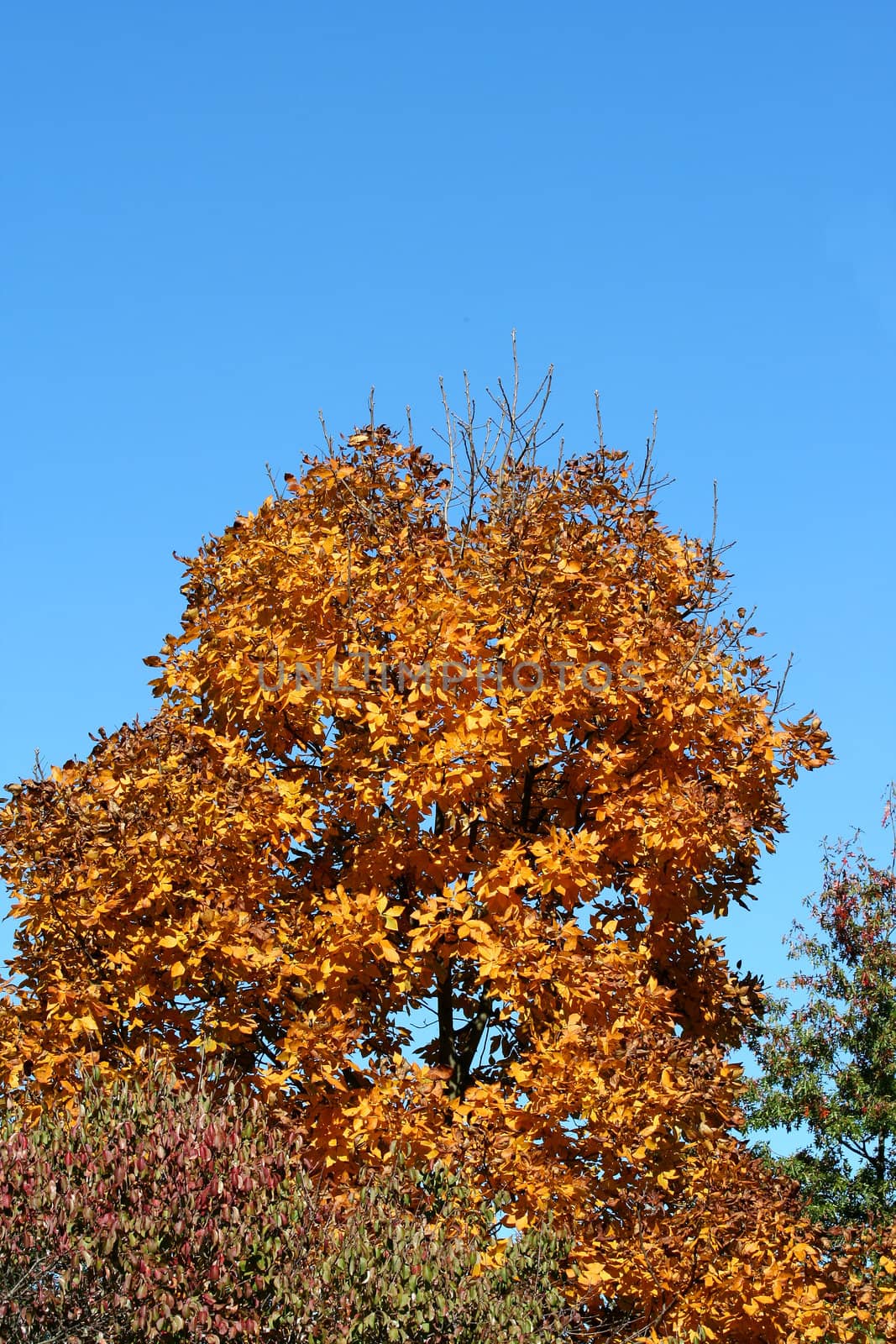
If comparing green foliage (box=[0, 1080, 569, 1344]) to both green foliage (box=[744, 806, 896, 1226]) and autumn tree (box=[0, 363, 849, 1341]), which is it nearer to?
autumn tree (box=[0, 363, 849, 1341])

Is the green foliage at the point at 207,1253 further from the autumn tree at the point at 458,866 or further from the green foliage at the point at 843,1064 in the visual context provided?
the green foliage at the point at 843,1064

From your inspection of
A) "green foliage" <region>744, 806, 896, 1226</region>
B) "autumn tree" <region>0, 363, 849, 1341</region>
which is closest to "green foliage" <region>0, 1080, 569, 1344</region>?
"autumn tree" <region>0, 363, 849, 1341</region>

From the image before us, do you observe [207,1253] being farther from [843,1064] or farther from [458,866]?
[843,1064]

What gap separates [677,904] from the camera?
44.3 ft

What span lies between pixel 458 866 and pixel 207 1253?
4.49 metres

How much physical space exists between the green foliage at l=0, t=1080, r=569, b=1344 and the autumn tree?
3.97 feet

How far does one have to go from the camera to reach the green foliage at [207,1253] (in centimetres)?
940

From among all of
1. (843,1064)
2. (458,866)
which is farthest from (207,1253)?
(843,1064)

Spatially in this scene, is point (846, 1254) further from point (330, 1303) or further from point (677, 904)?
point (330, 1303)

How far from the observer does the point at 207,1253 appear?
31.5 ft

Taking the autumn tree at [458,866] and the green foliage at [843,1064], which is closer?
the autumn tree at [458,866]

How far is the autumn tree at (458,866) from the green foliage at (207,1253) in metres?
1.21

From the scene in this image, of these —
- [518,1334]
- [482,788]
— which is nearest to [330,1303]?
[518,1334]

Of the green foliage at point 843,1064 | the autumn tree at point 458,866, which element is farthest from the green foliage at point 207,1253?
the green foliage at point 843,1064
